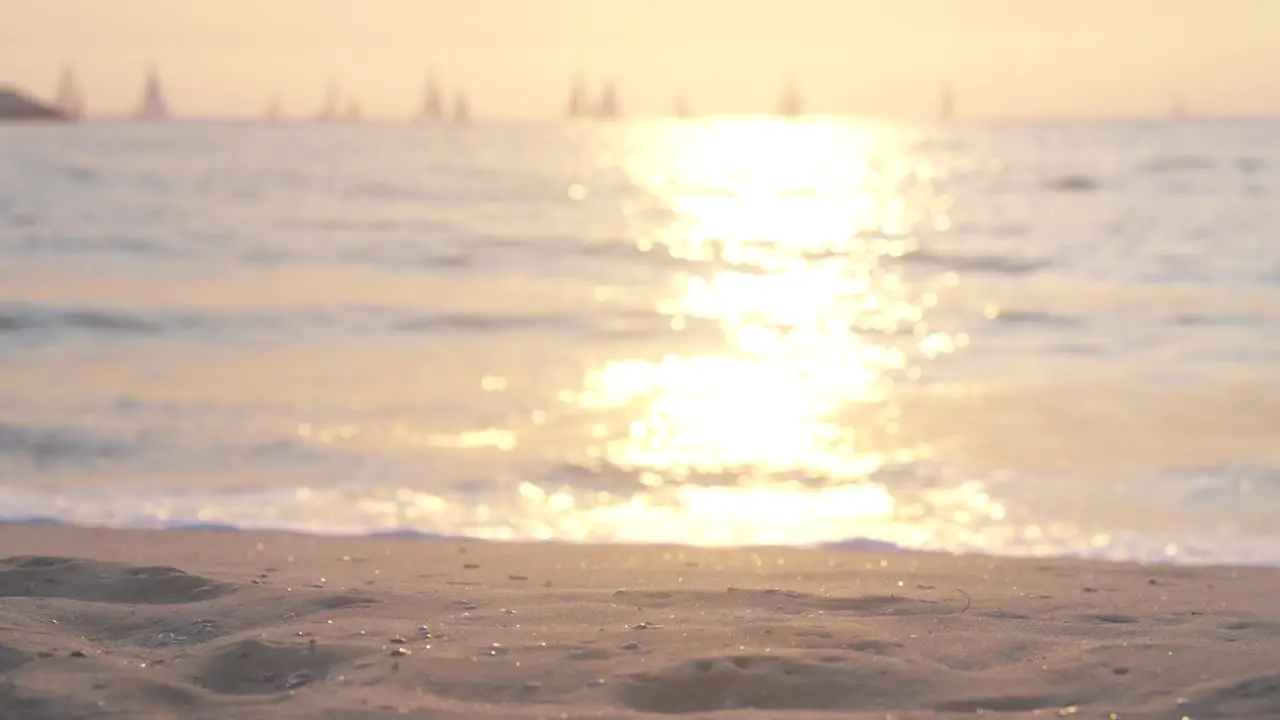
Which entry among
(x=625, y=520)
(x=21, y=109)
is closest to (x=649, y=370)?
(x=625, y=520)

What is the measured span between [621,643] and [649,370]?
24.8ft

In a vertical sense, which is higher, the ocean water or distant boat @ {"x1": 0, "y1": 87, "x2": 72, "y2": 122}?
distant boat @ {"x1": 0, "y1": 87, "x2": 72, "y2": 122}

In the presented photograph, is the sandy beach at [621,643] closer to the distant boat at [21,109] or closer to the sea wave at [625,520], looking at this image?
the sea wave at [625,520]

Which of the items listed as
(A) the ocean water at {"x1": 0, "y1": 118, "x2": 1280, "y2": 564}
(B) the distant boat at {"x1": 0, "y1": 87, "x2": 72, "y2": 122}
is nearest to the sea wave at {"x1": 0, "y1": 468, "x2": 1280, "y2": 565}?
(A) the ocean water at {"x1": 0, "y1": 118, "x2": 1280, "y2": 564}

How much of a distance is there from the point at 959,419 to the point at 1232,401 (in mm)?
1905

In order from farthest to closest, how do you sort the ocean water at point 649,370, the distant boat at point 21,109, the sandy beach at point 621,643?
1. the distant boat at point 21,109
2. the ocean water at point 649,370
3. the sandy beach at point 621,643

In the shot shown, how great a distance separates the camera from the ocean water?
250 inches

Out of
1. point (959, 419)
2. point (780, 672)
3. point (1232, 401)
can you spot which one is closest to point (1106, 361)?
point (1232, 401)

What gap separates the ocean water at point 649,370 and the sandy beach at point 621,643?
4.37 ft

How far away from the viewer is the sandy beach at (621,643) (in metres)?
2.94

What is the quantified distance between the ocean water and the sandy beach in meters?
1.33

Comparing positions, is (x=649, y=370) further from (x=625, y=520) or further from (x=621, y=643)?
(x=621, y=643)

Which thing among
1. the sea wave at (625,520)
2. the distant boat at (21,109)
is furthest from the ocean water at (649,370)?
the distant boat at (21,109)

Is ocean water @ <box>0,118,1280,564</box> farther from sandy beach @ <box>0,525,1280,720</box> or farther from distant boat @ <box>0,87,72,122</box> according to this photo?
distant boat @ <box>0,87,72,122</box>
